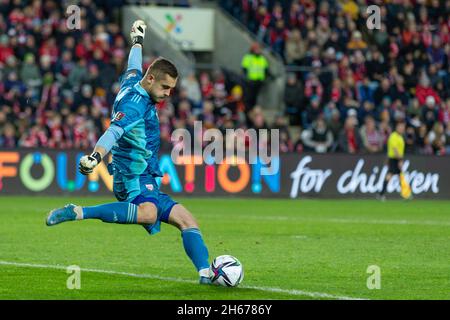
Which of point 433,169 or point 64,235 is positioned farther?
point 433,169

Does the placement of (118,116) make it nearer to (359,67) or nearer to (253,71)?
(253,71)

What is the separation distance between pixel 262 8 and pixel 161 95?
22.4 meters

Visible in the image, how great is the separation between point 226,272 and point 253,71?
20.4 metres

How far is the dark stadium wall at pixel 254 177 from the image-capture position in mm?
24766

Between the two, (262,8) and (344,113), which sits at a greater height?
(262,8)

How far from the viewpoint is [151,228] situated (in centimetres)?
1015

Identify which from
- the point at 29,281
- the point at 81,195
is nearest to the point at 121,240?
the point at 29,281

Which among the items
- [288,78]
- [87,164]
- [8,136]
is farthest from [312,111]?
[87,164]

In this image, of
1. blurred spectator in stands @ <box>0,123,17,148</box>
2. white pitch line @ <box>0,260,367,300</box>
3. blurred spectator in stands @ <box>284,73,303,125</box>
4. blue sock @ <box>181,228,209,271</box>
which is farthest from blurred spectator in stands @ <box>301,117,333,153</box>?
blue sock @ <box>181,228,209,271</box>

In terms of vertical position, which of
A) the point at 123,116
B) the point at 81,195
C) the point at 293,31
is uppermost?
the point at 293,31

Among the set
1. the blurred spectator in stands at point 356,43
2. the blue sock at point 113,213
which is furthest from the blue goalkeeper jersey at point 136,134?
the blurred spectator in stands at point 356,43

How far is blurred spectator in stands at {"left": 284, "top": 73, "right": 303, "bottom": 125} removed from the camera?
29891 millimetres
